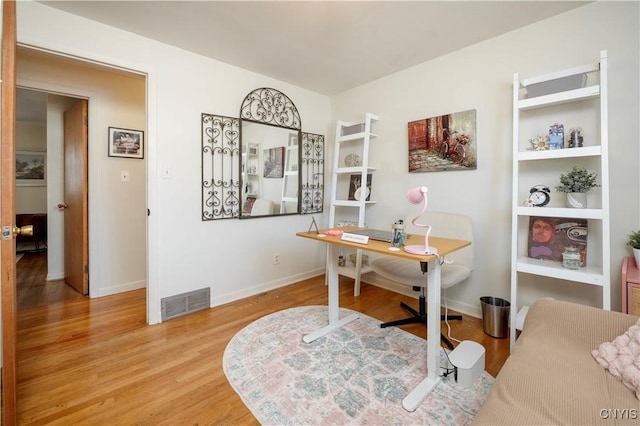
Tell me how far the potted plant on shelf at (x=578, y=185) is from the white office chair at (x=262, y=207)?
250cm

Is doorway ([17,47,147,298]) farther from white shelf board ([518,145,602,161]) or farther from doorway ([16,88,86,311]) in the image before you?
white shelf board ([518,145,602,161])

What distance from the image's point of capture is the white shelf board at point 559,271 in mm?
1677

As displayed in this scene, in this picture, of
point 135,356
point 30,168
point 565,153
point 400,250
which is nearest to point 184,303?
point 135,356

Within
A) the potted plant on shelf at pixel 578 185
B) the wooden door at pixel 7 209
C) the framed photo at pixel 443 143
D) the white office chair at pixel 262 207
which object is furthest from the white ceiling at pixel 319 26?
the white office chair at pixel 262 207

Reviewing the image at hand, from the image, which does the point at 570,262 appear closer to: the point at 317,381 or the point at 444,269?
the point at 444,269

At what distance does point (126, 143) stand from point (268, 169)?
1.56 meters

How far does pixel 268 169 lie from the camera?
3059 millimetres

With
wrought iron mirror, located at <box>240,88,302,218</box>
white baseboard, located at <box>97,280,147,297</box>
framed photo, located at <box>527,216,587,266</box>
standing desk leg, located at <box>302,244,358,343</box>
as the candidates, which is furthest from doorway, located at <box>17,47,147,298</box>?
framed photo, located at <box>527,216,587,266</box>

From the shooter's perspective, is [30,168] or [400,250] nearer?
[400,250]

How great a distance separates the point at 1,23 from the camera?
1182 mm

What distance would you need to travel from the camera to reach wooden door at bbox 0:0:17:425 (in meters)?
1.17

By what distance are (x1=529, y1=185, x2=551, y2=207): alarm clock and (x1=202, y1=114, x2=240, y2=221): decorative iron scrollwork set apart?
2.47m

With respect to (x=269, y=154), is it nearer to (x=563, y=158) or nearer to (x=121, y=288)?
(x=121, y=288)

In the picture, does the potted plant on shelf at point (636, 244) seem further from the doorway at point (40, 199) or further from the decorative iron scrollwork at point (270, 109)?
the doorway at point (40, 199)
